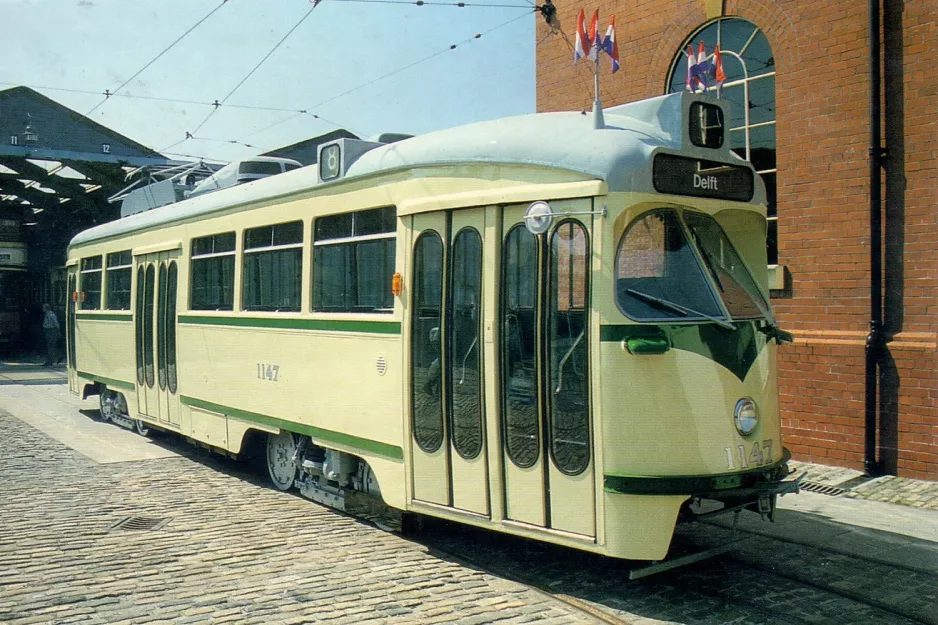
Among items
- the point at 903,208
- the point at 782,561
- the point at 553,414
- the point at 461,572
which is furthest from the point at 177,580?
the point at 903,208

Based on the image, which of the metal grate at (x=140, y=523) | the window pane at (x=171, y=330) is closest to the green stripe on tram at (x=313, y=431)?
the window pane at (x=171, y=330)

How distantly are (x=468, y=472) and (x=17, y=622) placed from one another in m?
2.78

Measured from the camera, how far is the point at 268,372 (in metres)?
8.23

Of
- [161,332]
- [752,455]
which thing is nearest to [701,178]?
[752,455]

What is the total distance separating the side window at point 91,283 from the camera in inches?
531

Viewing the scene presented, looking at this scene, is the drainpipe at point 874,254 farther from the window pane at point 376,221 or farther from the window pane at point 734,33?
the window pane at point 376,221

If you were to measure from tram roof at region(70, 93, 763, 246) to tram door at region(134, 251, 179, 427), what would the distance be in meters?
4.30

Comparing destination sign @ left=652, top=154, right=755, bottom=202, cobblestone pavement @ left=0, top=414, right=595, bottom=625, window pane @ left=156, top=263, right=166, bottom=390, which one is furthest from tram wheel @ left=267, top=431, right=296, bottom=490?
destination sign @ left=652, top=154, right=755, bottom=202

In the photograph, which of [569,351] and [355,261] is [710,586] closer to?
[569,351]

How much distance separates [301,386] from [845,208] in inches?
236

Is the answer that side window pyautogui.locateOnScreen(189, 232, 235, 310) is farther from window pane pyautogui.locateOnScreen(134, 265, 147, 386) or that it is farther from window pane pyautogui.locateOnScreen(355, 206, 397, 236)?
window pane pyautogui.locateOnScreen(355, 206, 397, 236)

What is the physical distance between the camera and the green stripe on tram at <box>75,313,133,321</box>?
Result: 12047mm

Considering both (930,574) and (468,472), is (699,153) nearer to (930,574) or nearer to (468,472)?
(468,472)

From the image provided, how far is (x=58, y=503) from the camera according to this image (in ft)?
26.0
